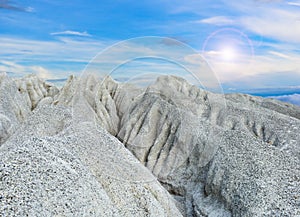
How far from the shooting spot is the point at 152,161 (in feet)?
52.1

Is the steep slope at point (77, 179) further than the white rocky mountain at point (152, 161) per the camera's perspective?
No

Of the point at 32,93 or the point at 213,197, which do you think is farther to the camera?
the point at 32,93

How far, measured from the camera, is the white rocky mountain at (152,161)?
729cm

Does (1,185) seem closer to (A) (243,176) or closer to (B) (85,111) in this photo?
(A) (243,176)

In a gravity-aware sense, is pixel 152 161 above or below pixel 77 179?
below

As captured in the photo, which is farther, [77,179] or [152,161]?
[152,161]

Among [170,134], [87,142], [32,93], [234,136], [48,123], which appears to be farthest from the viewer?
[32,93]

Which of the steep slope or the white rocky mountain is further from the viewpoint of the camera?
the white rocky mountain

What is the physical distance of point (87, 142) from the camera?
1066 centimetres

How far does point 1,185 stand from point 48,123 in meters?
8.75

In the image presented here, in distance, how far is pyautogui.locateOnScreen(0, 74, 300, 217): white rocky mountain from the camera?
23.9 ft

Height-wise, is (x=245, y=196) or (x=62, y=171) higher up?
(x=62, y=171)

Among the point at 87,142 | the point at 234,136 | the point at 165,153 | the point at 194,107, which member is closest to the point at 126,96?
the point at 194,107

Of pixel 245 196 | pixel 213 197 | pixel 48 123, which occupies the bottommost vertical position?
pixel 213 197
